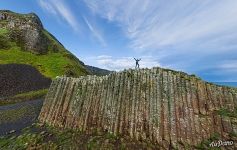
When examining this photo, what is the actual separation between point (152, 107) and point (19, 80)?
33703 millimetres

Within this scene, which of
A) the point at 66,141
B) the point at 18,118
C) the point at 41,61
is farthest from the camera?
→ the point at 41,61

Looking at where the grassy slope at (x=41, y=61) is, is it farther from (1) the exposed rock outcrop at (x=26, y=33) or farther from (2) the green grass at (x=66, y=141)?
(2) the green grass at (x=66, y=141)

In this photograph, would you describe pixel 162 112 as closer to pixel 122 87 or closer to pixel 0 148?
pixel 122 87

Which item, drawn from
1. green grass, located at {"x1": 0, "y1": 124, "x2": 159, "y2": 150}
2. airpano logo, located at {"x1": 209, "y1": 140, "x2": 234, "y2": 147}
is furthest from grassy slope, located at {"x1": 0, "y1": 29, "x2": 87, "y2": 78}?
airpano logo, located at {"x1": 209, "y1": 140, "x2": 234, "y2": 147}

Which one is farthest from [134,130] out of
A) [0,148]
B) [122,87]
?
[0,148]

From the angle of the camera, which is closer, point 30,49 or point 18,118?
point 18,118

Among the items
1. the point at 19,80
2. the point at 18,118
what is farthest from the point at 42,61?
the point at 18,118

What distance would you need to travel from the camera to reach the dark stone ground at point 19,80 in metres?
40.8

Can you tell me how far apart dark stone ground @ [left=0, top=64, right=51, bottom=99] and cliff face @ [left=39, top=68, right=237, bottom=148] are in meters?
23.0

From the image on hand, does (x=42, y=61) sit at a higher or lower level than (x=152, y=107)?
higher

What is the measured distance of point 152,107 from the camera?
1551cm

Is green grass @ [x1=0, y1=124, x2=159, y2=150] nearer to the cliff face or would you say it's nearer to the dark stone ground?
the cliff face

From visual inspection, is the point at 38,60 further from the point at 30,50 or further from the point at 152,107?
the point at 152,107

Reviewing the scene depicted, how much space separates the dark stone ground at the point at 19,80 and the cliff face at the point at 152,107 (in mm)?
22972
